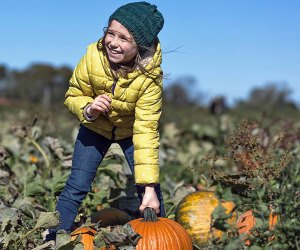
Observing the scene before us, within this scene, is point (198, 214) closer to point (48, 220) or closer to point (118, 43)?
point (48, 220)

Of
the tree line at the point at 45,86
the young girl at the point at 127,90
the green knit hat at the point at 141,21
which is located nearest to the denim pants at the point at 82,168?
the young girl at the point at 127,90

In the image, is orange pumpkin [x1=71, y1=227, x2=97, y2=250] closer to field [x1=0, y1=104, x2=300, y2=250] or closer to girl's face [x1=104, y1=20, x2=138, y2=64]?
field [x1=0, y1=104, x2=300, y2=250]

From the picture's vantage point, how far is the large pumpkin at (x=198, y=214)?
4.01m

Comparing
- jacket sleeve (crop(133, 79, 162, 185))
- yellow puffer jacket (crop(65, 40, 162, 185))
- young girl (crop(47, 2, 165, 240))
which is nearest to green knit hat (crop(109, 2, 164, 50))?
young girl (crop(47, 2, 165, 240))

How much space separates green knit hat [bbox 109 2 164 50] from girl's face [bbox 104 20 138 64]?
3 cm

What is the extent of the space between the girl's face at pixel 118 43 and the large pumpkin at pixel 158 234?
88 centimetres

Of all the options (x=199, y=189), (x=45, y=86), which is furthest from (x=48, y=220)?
(x=45, y=86)

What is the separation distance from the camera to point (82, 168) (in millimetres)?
4012

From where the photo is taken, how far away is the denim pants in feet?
13.1

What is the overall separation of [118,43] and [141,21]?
18cm

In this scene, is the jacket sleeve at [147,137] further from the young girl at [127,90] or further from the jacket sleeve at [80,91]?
the jacket sleeve at [80,91]

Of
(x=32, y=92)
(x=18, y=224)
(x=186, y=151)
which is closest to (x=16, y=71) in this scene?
(x=32, y=92)

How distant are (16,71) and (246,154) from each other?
82.7 m

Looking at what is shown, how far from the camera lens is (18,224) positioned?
402 cm
